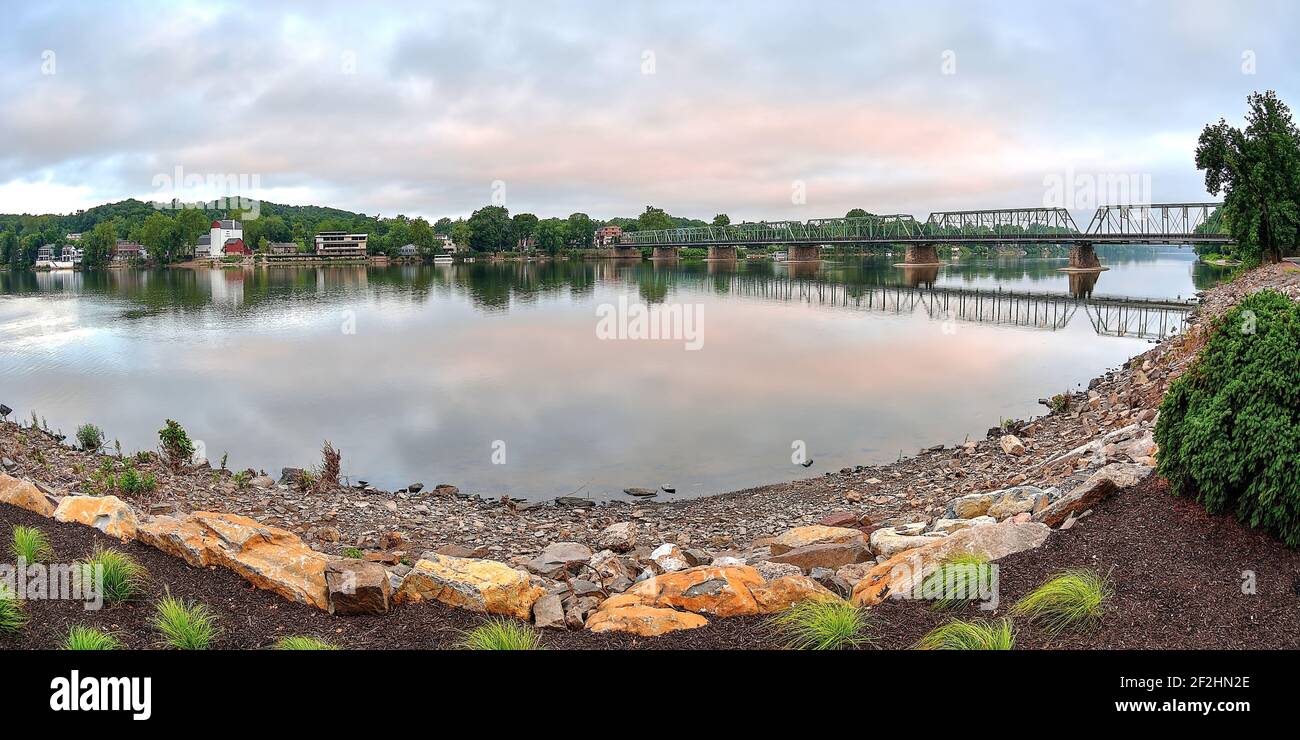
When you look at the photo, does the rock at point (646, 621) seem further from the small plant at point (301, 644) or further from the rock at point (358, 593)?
the small plant at point (301, 644)

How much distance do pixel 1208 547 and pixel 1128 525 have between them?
839 mm

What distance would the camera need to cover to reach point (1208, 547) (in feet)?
26.3

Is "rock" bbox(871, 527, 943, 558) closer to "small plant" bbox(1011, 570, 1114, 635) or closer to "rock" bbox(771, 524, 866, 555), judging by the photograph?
"rock" bbox(771, 524, 866, 555)

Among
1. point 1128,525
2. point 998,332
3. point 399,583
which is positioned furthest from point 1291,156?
point 399,583

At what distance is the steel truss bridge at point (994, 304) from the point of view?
178 feet

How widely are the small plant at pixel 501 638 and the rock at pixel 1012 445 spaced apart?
→ 14317 millimetres

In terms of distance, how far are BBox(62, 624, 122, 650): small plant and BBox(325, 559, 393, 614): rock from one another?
74.9 inches

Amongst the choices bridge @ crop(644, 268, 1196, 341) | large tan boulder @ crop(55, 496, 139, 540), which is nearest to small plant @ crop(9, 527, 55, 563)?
large tan boulder @ crop(55, 496, 139, 540)

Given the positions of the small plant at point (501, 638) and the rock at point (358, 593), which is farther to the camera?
the rock at point (358, 593)

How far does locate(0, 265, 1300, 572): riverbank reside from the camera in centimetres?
1434

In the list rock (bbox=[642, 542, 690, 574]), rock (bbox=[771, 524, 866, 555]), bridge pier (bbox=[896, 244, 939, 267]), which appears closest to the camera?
rock (bbox=[642, 542, 690, 574])

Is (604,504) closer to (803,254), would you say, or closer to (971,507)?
(971,507)

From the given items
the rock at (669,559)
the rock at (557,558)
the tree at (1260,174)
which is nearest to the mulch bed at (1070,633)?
the rock at (557,558)
